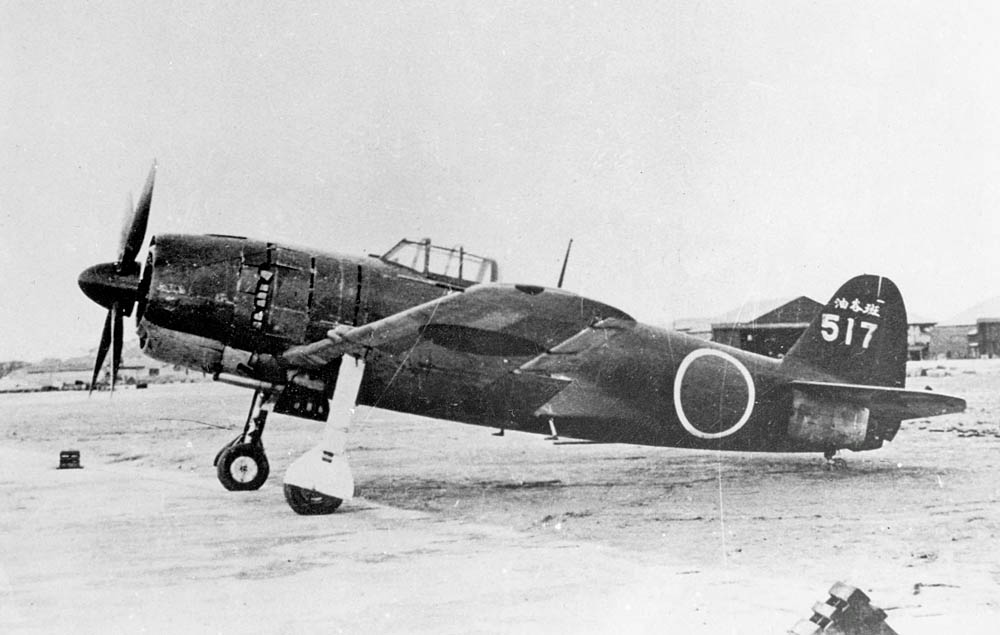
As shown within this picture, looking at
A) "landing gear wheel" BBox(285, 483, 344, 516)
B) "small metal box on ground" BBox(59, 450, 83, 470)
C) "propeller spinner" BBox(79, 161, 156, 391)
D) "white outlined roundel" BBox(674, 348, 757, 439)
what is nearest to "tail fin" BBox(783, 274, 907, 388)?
"white outlined roundel" BBox(674, 348, 757, 439)

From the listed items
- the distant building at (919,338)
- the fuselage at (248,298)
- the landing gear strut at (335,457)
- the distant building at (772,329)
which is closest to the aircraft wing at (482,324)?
the landing gear strut at (335,457)

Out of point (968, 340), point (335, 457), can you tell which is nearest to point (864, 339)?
point (335, 457)

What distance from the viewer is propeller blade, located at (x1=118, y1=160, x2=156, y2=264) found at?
7180 mm

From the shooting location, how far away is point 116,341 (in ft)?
24.2

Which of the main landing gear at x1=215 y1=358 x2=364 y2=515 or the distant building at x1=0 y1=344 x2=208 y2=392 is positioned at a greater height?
the main landing gear at x1=215 y1=358 x2=364 y2=515

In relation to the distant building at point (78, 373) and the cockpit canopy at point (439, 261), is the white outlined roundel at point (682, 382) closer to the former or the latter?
the cockpit canopy at point (439, 261)

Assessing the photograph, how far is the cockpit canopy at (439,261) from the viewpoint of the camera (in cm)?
761

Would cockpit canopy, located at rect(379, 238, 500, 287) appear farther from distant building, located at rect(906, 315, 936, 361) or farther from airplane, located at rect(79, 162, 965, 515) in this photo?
distant building, located at rect(906, 315, 936, 361)

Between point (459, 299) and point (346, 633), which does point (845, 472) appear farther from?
point (346, 633)

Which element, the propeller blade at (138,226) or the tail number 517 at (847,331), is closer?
the propeller blade at (138,226)

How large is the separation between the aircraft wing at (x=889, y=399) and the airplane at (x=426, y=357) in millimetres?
18

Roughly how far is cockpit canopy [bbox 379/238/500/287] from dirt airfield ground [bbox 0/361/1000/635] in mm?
2279

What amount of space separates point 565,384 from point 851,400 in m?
3.43

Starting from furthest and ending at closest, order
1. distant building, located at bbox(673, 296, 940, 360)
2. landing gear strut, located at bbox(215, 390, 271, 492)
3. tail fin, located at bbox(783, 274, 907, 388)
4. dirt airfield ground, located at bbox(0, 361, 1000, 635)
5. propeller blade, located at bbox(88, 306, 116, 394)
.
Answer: distant building, located at bbox(673, 296, 940, 360), tail fin, located at bbox(783, 274, 907, 388), landing gear strut, located at bbox(215, 390, 271, 492), propeller blade, located at bbox(88, 306, 116, 394), dirt airfield ground, located at bbox(0, 361, 1000, 635)
